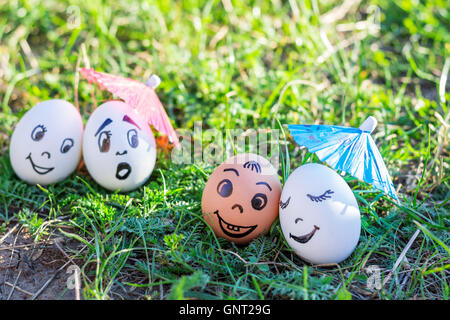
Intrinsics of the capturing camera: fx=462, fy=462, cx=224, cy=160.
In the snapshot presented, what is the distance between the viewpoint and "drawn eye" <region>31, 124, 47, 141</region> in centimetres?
231

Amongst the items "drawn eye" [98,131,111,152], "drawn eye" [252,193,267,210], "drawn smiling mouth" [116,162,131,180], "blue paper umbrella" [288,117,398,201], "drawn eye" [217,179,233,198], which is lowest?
"drawn smiling mouth" [116,162,131,180]

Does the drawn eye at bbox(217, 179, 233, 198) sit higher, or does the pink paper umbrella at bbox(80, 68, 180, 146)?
the pink paper umbrella at bbox(80, 68, 180, 146)

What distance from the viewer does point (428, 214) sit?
2.33m

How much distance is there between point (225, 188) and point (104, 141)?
0.67m

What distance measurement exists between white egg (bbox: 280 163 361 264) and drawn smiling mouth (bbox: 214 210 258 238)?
0.55 feet

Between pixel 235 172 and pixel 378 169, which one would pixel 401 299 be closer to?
pixel 378 169

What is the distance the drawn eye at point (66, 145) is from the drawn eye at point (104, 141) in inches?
8.1

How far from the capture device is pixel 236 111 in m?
2.85

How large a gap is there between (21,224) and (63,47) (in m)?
1.90

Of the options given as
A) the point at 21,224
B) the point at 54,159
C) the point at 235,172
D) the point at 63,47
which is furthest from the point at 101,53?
the point at 235,172

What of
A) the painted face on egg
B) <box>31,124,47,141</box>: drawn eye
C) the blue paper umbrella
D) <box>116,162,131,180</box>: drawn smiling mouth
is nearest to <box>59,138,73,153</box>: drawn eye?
the painted face on egg
